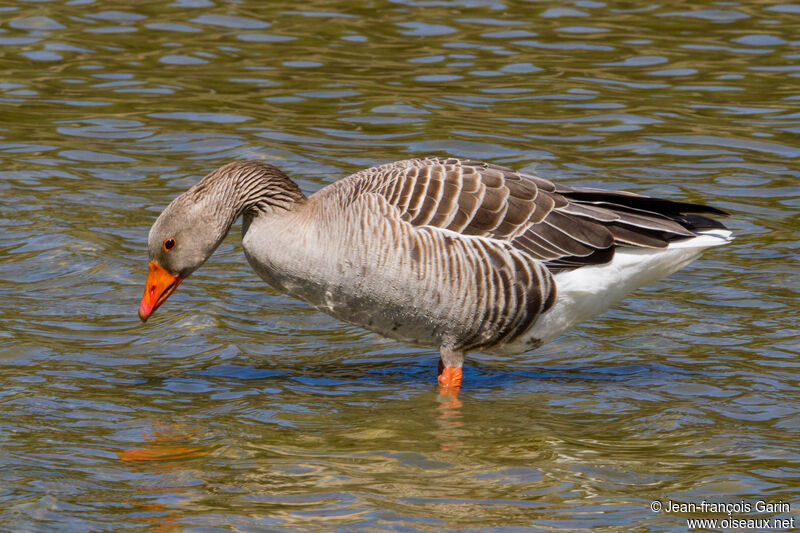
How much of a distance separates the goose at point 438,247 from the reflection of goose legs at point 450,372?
10 mm

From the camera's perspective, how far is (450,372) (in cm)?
830

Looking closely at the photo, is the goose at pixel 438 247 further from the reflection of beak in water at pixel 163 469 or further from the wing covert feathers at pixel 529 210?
the reflection of beak in water at pixel 163 469

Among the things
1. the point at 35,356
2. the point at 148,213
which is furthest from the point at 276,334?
the point at 148,213

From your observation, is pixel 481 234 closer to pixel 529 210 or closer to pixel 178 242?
pixel 529 210

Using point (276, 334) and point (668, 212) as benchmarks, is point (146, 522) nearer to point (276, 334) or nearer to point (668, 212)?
point (276, 334)

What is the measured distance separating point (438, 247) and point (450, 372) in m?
1.03

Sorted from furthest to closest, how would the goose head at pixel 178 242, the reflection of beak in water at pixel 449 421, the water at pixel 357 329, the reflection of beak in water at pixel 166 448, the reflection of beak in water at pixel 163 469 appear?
the goose head at pixel 178 242, the reflection of beak in water at pixel 449 421, the reflection of beak in water at pixel 166 448, the water at pixel 357 329, the reflection of beak in water at pixel 163 469

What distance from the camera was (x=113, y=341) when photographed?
8.98 meters

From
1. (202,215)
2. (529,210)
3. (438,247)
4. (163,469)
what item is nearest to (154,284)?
(202,215)

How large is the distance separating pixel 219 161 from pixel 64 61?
343 centimetres

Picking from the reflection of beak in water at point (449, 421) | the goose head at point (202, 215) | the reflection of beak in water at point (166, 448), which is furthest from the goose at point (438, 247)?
the reflection of beak in water at point (166, 448)

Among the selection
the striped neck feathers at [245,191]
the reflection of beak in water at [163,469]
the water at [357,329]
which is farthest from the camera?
the striped neck feathers at [245,191]

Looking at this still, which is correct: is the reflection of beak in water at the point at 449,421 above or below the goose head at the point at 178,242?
below

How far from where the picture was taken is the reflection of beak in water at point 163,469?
20.3 ft
